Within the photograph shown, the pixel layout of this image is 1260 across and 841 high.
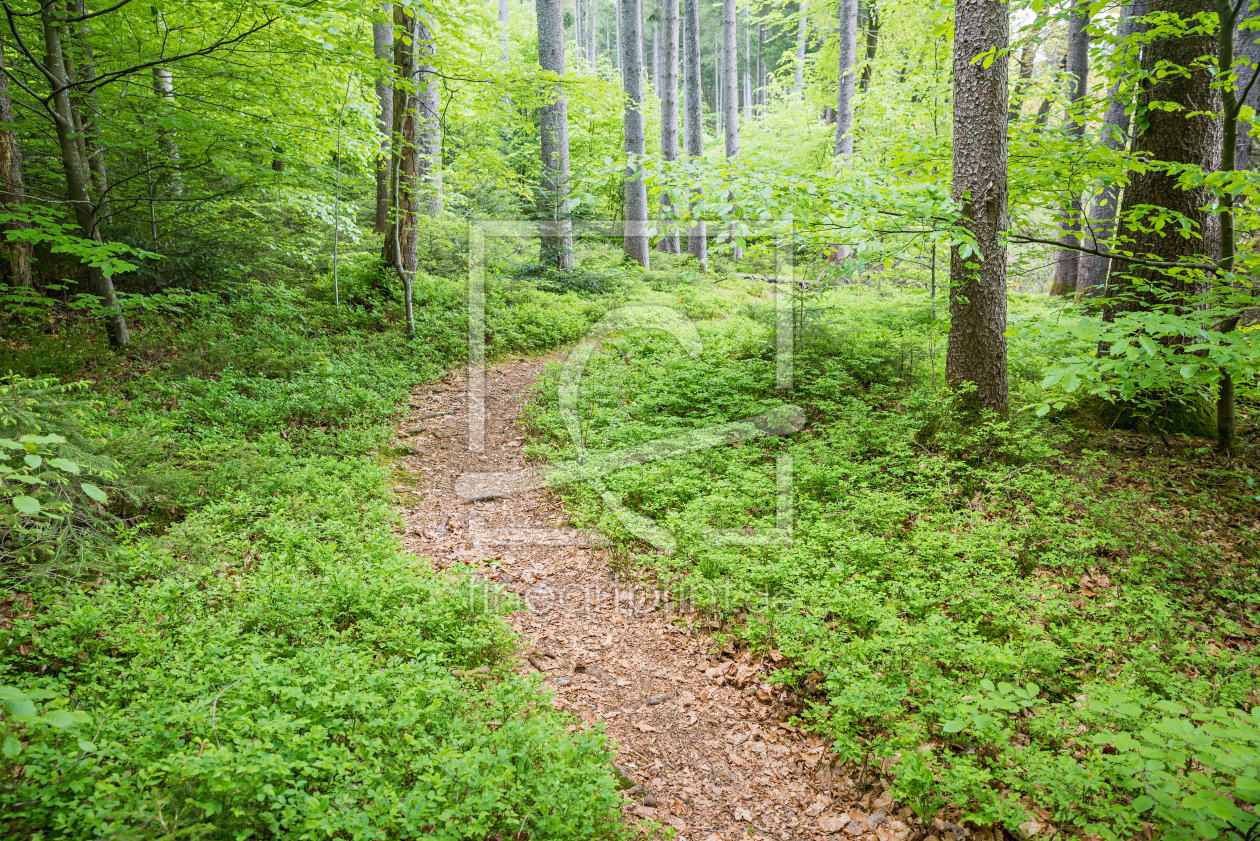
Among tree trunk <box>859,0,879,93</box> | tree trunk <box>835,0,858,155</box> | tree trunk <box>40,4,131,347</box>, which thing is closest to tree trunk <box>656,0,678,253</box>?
tree trunk <box>835,0,858,155</box>

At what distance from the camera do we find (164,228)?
31.0ft

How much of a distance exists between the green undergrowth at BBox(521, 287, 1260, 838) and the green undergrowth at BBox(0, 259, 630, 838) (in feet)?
5.87

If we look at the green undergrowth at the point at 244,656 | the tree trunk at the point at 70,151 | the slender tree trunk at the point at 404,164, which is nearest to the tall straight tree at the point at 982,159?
the green undergrowth at the point at 244,656

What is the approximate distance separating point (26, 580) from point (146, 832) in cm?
273

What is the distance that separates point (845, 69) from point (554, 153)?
8503 millimetres

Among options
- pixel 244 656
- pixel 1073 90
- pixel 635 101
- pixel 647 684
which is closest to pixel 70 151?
pixel 244 656

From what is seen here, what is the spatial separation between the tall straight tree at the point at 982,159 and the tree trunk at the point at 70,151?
871 cm

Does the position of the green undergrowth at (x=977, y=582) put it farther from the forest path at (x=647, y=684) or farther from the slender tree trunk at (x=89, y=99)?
the slender tree trunk at (x=89, y=99)

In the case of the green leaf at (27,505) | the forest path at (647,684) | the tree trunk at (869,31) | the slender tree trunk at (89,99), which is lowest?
the forest path at (647,684)

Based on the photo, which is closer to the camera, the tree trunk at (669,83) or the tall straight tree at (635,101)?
the tall straight tree at (635,101)

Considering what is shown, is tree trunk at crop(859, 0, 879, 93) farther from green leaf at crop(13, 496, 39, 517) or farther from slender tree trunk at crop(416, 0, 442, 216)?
green leaf at crop(13, 496, 39, 517)

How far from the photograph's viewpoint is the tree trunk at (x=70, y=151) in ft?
19.8

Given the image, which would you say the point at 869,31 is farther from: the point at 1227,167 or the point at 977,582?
the point at 977,582

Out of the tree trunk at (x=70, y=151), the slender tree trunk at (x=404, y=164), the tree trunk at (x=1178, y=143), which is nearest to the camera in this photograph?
the tree trunk at (x=1178, y=143)
